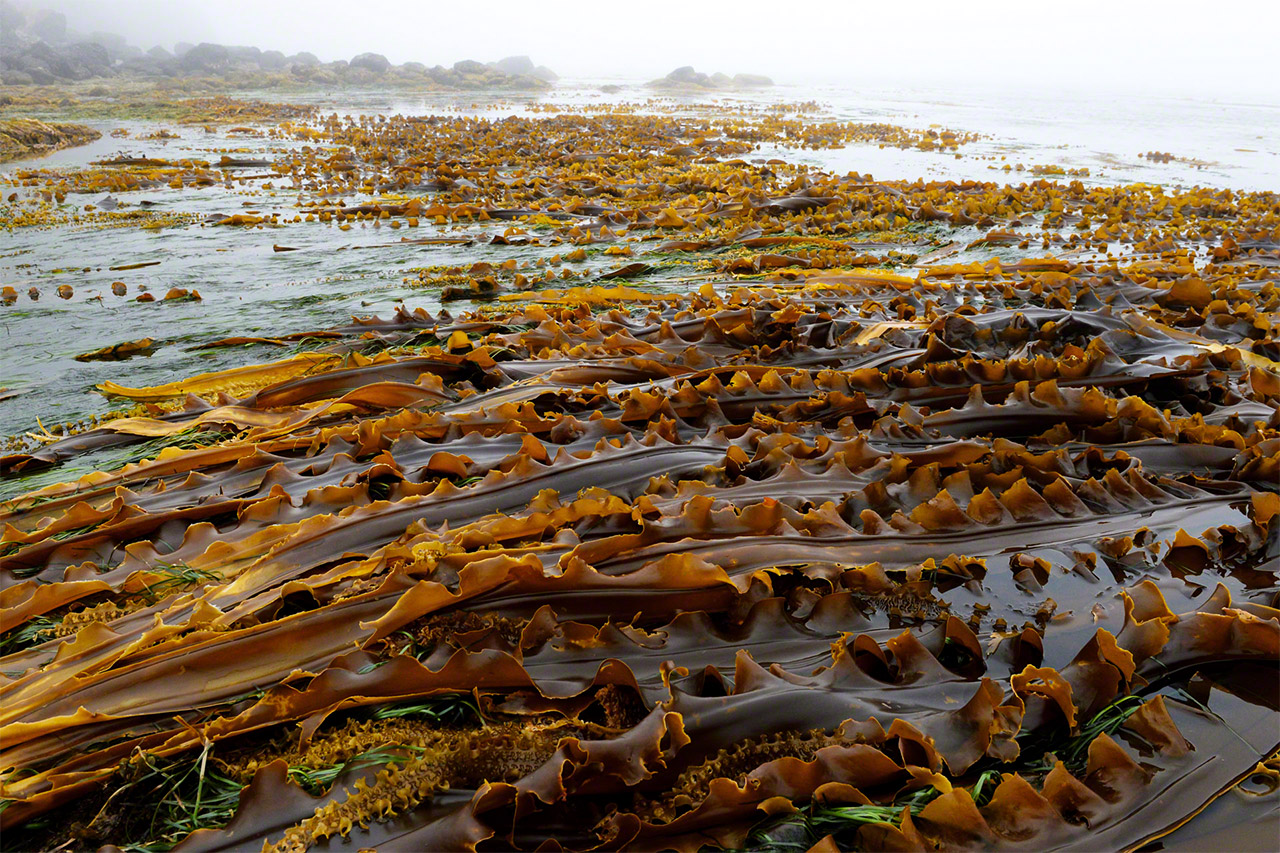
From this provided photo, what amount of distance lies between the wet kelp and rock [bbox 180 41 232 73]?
43.6m

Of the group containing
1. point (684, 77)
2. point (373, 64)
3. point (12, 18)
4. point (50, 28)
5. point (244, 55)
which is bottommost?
point (684, 77)

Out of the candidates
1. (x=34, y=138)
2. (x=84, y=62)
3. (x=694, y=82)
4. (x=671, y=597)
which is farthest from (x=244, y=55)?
(x=671, y=597)

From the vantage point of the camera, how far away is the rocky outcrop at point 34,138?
10133mm

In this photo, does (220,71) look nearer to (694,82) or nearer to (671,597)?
(694,82)

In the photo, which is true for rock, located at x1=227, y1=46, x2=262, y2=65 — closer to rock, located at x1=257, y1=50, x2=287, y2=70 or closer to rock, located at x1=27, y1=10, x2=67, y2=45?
rock, located at x1=257, y1=50, x2=287, y2=70

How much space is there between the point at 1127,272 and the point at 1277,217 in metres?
2.72

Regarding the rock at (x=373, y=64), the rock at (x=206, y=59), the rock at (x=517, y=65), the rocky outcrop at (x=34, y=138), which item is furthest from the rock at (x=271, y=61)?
the rocky outcrop at (x=34, y=138)

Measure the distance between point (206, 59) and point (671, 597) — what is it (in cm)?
4743

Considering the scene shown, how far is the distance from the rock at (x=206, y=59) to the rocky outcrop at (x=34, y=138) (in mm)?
29268

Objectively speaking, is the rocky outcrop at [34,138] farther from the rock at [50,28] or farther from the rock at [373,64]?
the rock at [50,28]

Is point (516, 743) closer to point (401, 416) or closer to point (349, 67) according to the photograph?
point (401, 416)

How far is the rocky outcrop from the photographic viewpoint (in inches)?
399

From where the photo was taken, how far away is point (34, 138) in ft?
35.9

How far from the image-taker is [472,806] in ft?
2.87
